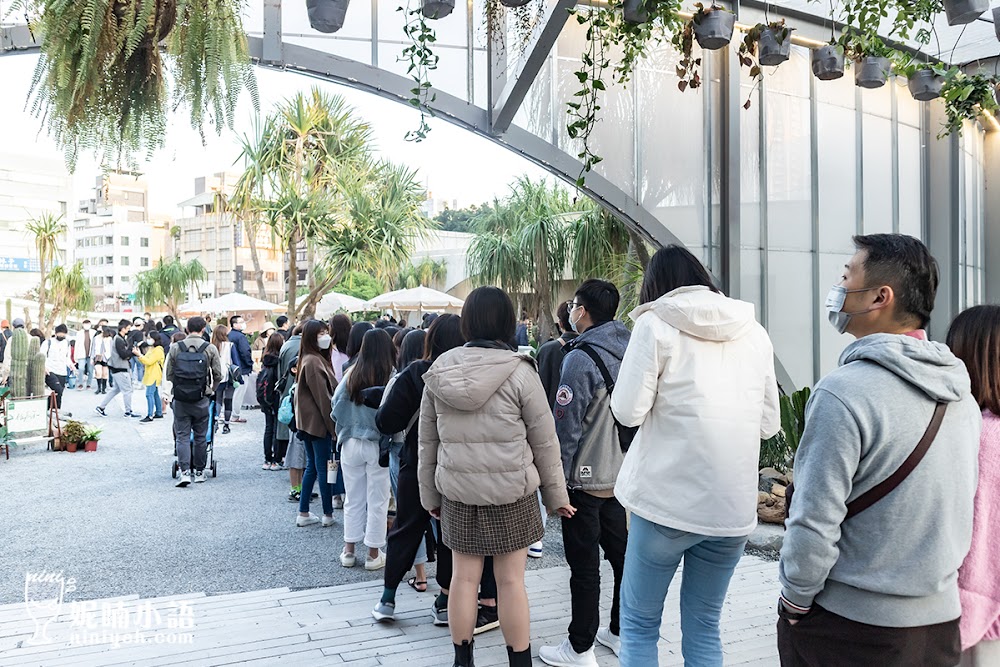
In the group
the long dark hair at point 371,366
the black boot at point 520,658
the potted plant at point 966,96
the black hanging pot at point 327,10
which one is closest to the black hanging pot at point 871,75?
the potted plant at point 966,96

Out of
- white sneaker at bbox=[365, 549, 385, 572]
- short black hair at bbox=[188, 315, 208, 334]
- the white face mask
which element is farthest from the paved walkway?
short black hair at bbox=[188, 315, 208, 334]

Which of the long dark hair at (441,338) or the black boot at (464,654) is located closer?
the black boot at (464,654)

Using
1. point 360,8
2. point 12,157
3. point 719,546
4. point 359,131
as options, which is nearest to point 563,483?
point 719,546

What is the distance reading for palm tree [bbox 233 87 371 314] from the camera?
1536cm

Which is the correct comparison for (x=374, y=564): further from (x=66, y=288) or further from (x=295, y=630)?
(x=66, y=288)

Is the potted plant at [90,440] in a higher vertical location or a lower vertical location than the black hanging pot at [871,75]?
lower

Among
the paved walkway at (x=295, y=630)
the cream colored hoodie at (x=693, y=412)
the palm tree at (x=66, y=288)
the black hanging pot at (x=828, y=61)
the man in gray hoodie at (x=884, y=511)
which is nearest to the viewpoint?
the man in gray hoodie at (x=884, y=511)

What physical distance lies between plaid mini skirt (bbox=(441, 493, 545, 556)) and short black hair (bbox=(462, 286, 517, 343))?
647 mm

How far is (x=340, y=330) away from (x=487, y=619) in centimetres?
269

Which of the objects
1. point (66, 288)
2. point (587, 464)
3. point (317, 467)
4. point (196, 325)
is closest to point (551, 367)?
point (587, 464)

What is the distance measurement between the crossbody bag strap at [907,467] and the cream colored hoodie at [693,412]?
700 millimetres

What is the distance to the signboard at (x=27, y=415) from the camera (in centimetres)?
887

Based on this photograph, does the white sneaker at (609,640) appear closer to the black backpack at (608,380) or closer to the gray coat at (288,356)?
the black backpack at (608,380)

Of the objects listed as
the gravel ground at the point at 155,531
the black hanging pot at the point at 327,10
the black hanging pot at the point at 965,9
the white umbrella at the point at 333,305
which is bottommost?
the gravel ground at the point at 155,531
